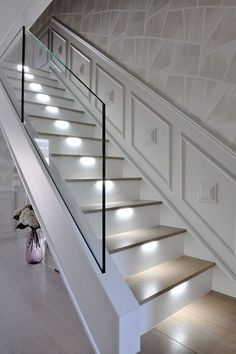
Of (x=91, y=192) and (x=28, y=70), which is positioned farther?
(x=28, y=70)

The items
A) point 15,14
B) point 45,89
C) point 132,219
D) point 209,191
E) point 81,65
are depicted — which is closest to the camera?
point 209,191

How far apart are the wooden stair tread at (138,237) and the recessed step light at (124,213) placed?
0.44 ft

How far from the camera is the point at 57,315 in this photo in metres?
1.75

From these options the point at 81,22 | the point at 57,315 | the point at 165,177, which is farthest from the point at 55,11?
the point at 57,315

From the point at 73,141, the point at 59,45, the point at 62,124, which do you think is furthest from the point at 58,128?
the point at 59,45

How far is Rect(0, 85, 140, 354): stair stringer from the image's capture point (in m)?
1.30

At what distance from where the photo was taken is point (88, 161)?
1.93m

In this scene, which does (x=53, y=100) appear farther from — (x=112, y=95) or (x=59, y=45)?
(x=59, y=45)

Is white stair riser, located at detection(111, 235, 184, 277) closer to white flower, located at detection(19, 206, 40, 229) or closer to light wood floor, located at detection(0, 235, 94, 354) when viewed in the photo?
light wood floor, located at detection(0, 235, 94, 354)

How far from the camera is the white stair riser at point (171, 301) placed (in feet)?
5.00

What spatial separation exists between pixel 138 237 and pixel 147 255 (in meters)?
0.15

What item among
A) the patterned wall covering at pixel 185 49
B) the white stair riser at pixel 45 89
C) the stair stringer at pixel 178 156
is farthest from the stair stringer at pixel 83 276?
the patterned wall covering at pixel 185 49

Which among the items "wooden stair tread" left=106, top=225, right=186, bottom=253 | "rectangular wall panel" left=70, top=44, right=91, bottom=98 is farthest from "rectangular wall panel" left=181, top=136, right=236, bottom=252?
"rectangular wall panel" left=70, top=44, right=91, bottom=98

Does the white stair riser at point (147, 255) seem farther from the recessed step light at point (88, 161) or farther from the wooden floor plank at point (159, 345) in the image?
the recessed step light at point (88, 161)
